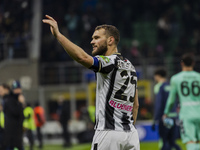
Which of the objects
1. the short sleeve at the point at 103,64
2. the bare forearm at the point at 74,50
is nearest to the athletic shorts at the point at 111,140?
the short sleeve at the point at 103,64

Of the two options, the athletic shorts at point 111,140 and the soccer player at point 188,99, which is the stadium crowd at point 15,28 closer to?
the soccer player at point 188,99

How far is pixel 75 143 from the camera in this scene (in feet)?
66.6

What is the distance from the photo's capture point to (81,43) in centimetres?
2402

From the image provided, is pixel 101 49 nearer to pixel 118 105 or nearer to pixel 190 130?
pixel 118 105

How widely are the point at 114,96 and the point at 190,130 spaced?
157 inches

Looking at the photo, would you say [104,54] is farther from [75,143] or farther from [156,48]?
[156,48]

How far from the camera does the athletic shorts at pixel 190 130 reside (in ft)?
28.4

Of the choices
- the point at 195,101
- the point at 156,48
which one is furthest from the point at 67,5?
the point at 195,101

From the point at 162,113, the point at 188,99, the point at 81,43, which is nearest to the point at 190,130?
the point at 188,99

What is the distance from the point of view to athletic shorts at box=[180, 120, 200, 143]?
8656 mm

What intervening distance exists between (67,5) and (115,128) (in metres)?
21.7

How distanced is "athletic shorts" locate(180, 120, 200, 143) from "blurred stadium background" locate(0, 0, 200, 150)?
34.9 ft

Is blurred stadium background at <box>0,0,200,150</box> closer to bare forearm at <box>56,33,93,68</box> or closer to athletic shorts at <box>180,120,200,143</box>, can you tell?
athletic shorts at <box>180,120,200,143</box>

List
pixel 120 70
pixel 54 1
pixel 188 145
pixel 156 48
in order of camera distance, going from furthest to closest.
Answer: pixel 54 1 < pixel 156 48 < pixel 188 145 < pixel 120 70
